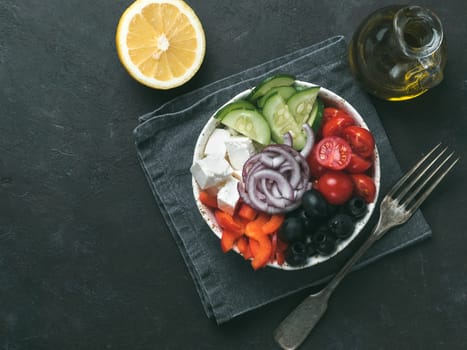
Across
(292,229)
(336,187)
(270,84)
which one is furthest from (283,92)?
(292,229)

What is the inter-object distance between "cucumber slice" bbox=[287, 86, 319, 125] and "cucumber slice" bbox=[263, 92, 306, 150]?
0.02m

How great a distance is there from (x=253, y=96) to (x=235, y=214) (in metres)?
0.44

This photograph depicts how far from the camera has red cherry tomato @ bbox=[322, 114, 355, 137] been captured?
201 cm

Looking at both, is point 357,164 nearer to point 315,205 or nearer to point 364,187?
point 364,187

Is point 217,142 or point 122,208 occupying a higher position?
point 217,142

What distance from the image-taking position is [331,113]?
6.78 ft

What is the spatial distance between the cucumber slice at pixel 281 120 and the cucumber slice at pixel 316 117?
0.05m

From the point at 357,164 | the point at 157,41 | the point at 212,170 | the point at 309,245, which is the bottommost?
the point at 309,245

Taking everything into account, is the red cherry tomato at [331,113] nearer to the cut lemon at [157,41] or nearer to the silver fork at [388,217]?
→ the silver fork at [388,217]

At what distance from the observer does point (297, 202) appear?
1952 mm

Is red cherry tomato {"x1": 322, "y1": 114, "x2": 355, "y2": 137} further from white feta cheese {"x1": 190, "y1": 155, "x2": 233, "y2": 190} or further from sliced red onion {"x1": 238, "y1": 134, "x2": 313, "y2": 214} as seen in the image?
white feta cheese {"x1": 190, "y1": 155, "x2": 233, "y2": 190}

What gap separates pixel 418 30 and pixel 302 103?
0.50 metres

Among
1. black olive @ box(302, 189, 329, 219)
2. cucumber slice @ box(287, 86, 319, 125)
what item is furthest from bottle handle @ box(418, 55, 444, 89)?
black olive @ box(302, 189, 329, 219)

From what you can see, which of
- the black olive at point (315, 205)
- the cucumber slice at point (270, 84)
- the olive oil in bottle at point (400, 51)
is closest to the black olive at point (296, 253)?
the black olive at point (315, 205)
